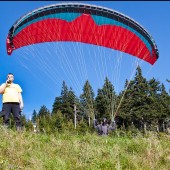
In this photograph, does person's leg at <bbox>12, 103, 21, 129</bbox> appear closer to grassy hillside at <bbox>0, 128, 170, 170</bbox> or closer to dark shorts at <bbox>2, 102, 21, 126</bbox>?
dark shorts at <bbox>2, 102, 21, 126</bbox>

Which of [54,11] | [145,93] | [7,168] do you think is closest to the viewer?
[7,168]

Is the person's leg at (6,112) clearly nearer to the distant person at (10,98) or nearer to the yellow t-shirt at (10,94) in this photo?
the distant person at (10,98)

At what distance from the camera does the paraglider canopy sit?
15706 millimetres

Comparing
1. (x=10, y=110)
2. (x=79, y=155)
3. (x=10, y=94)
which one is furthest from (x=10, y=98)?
(x=79, y=155)

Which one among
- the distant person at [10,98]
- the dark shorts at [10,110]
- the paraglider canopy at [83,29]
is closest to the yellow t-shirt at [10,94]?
the distant person at [10,98]

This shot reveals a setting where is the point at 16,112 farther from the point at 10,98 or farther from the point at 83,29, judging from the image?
the point at 83,29

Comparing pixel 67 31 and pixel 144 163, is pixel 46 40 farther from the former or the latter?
pixel 144 163

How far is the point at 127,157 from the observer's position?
6.69 meters

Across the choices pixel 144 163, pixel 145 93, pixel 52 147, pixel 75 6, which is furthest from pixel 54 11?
pixel 145 93

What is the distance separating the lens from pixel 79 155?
669 centimetres

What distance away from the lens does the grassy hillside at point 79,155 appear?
244 inches

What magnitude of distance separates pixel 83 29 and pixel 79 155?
11.5 metres

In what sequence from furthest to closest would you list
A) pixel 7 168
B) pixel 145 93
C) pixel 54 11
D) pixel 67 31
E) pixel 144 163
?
1. pixel 145 93
2. pixel 67 31
3. pixel 54 11
4. pixel 144 163
5. pixel 7 168

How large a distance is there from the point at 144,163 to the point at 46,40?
1204 cm
